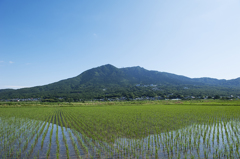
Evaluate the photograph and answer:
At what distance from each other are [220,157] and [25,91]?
511ft

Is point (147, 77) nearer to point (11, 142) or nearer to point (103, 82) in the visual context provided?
point (103, 82)

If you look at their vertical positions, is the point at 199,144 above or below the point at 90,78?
below

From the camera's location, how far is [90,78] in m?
166

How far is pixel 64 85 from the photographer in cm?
13862

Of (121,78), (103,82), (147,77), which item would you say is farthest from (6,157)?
(147,77)

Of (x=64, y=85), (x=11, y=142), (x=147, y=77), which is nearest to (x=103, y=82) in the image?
(x=64, y=85)

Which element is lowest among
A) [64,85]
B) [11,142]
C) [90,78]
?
[11,142]

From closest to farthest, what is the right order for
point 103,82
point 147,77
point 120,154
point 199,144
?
point 120,154 → point 199,144 → point 103,82 → point 147,77

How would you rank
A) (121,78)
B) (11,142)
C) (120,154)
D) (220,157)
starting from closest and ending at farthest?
(220,157)
(120,154)
(11,142)
(121,78)

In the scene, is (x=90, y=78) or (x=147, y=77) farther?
(x=147, y=77)

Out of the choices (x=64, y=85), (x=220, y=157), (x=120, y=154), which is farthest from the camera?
(x=64, y=85)

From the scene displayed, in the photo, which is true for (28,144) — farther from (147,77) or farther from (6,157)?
(147,77)

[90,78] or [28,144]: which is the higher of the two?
[90,78]

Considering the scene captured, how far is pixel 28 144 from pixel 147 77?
192051mm
